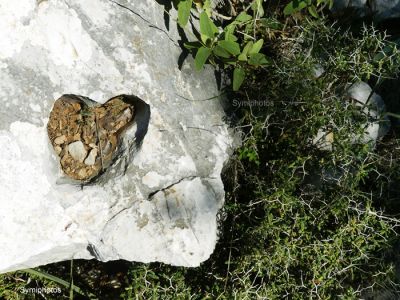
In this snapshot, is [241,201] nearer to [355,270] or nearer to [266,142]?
[266,142]

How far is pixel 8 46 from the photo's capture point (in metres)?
2.34

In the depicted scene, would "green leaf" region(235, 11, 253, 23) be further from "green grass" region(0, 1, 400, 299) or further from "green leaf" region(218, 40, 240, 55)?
"green leaf" region(218, 40, 240, 55)

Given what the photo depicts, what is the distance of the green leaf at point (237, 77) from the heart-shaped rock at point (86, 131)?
21.6 inches

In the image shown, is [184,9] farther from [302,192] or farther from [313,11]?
[302,192]

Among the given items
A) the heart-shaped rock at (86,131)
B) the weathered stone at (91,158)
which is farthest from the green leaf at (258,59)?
the weathered stone at (91,158)

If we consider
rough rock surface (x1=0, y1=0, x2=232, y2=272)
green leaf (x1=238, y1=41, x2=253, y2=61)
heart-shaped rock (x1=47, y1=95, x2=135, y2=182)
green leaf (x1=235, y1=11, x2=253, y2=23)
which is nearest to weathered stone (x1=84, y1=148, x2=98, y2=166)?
heart-shaped rock (x1=47, y1=95, x2=135, y2=182)

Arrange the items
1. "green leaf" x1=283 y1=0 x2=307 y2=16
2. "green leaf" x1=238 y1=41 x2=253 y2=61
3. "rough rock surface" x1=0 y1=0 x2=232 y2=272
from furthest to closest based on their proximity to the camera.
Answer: "green leaf" x1=283 y1=0 x2=307 y2=16, "green leaf" x1=238 y1=41 x2=253 y2=61, "rough rock surface" x1=0 y1=0 x2=232 y2=272

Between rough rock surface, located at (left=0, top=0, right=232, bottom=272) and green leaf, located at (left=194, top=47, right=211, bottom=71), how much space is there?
0.47 ft

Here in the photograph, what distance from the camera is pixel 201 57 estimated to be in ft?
8.64

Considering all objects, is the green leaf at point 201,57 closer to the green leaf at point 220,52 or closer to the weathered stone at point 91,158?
the green leaf at point 220,52

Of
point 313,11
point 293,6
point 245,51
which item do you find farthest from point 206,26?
point 313,11

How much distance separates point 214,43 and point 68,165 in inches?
38.6

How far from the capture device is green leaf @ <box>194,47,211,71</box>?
263cm

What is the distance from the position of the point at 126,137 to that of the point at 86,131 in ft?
0.72
